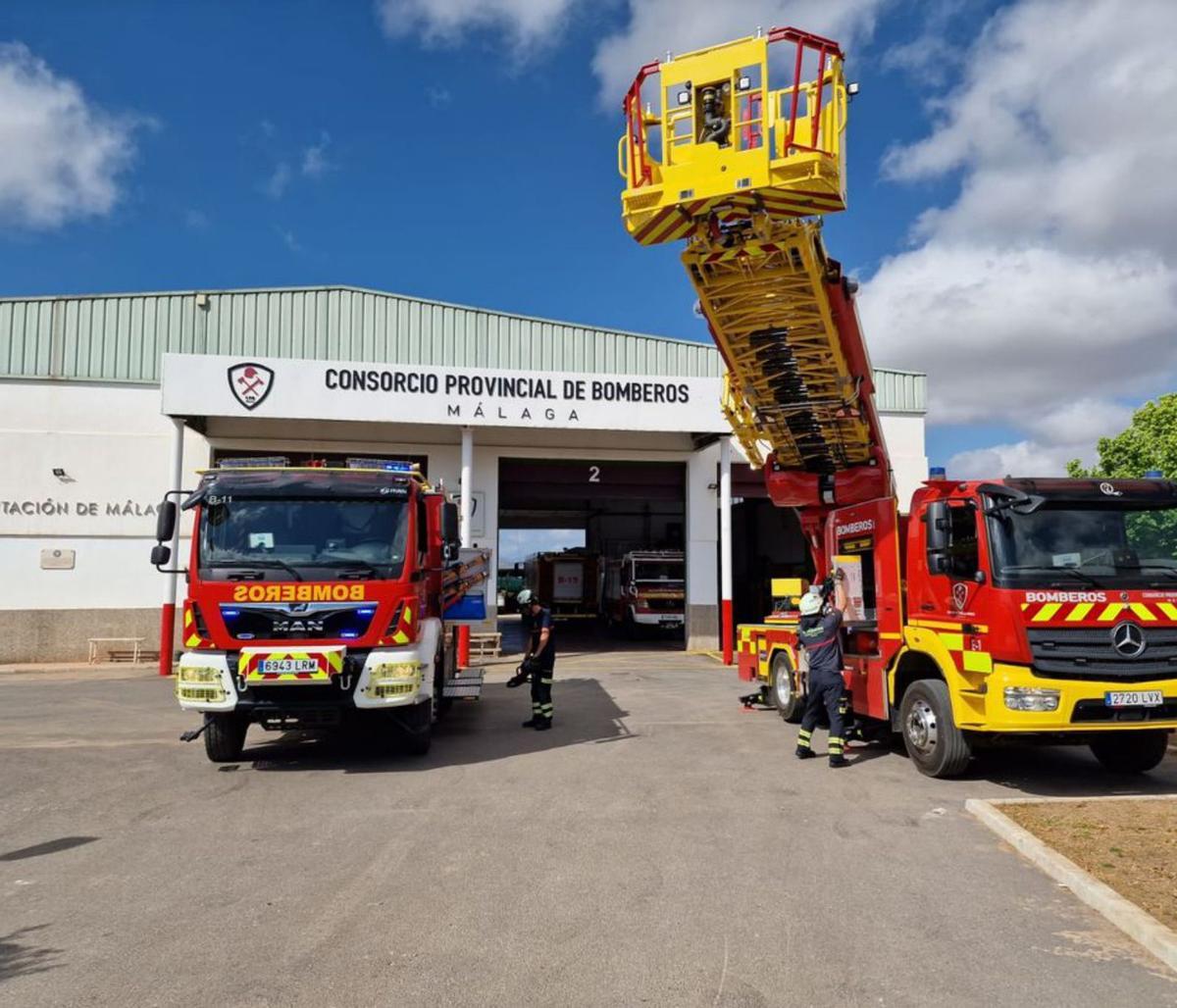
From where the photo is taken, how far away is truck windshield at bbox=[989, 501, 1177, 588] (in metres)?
7.11

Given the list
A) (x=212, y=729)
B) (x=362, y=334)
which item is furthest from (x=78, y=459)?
(x=212, y=729)

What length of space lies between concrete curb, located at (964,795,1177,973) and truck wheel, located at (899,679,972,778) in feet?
2.52

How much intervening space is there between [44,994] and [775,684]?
930 centimetres

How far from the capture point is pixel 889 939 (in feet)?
14.1

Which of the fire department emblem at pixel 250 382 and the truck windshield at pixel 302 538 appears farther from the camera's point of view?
the fire department emblem at pixel 250 382

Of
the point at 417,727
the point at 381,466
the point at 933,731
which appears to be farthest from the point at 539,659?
the point at 933,731

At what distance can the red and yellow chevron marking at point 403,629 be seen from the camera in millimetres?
8086

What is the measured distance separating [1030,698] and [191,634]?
7.22 metres

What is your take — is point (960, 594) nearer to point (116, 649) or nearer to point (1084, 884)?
point (1084, 884)

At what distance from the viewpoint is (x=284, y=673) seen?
7766 mm

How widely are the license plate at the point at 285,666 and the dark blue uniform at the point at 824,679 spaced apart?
4.81 meters

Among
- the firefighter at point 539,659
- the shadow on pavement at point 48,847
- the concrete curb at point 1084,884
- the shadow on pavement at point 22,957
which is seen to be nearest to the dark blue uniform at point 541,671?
the firefighter at point 539,659

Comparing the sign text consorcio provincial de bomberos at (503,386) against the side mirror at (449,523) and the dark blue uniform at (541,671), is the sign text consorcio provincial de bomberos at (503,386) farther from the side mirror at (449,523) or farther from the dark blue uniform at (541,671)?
the side mirror at (449,523)

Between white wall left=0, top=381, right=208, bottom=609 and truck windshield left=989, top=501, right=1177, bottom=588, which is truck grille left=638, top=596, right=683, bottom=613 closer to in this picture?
white wall left=0, top=381, right=208, bottom=609
